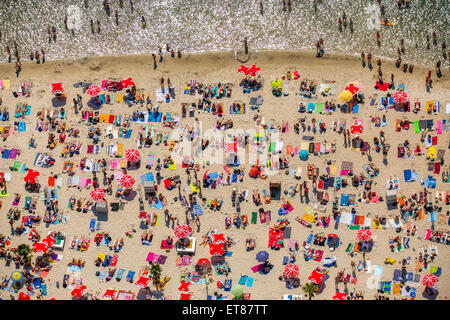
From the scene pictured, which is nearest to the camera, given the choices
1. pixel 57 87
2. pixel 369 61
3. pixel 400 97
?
pixel 400 97

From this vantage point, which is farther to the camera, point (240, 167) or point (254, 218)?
point (240, 167)

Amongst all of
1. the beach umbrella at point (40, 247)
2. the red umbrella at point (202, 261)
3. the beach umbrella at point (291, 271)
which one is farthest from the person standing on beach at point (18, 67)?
the beach umbrella at point (291, 271)

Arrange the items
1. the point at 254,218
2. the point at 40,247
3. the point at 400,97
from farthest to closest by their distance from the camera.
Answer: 1. the point at 400,97
2. the point at 254,218
3. the point at 40,247

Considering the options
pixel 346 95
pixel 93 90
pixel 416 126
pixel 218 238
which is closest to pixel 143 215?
pixel 218 238

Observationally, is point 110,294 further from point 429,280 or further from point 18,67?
point 429,280

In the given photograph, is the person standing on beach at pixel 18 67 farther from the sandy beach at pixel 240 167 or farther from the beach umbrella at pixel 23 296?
the beach umbrella at pixel 23 296

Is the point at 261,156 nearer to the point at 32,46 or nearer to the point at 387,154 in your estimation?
the point at 387,154

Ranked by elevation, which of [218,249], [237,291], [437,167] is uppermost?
[437,167]

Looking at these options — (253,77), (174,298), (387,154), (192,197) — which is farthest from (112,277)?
(387,154)
